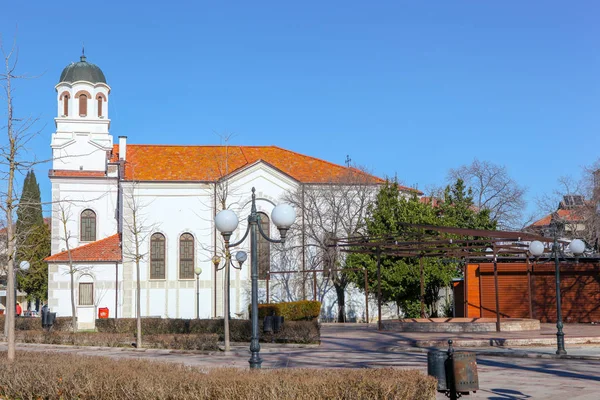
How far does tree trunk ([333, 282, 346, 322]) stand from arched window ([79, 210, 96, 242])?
1628cm

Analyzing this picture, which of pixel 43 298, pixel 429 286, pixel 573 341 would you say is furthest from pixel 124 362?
pixel 43 298

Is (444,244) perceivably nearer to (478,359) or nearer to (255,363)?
(478,359)

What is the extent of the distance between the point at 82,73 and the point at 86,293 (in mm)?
14916

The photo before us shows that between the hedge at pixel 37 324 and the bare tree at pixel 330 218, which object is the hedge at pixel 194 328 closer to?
the hedge at pixel 37 324

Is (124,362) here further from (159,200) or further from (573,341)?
(159,200)

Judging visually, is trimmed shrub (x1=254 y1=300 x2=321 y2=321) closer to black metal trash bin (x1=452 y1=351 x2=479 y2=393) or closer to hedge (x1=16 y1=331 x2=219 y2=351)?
hedge (x1=16 y1=331 x2=219 y2=351)

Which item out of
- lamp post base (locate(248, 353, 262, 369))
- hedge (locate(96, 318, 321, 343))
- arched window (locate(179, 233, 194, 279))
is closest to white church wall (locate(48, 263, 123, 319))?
arched window (locate(179, 233, 194, 279))

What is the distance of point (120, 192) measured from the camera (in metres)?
45.7

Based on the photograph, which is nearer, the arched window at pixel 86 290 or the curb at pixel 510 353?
the curb at pixel 510 353

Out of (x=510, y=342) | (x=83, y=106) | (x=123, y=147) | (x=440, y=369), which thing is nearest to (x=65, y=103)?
(x=83, y=106)

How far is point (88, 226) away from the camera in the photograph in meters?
47.1

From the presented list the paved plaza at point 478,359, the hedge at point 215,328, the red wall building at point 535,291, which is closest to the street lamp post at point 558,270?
the paved plaza at point 478,359

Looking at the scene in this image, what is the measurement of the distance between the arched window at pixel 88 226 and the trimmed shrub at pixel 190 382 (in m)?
34.7

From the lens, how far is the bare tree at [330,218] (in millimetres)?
44344
